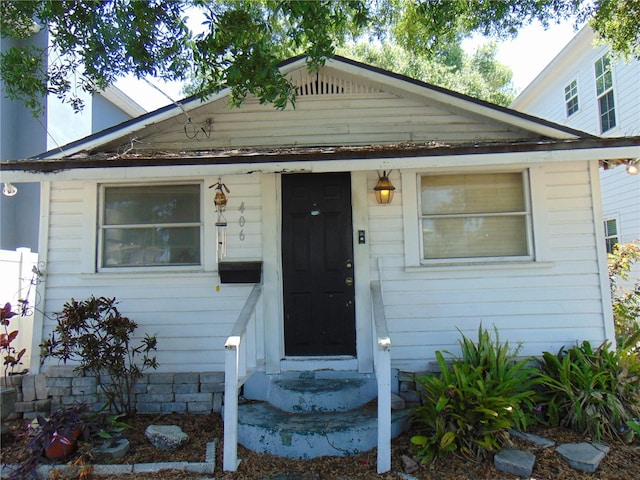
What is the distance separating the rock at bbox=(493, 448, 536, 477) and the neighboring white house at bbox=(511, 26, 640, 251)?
720cm

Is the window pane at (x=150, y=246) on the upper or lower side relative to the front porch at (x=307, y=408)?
upper

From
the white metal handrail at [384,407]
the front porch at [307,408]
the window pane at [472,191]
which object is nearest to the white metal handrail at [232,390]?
the front porch at [307,408]

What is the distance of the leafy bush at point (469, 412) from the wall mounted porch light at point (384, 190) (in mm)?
1848

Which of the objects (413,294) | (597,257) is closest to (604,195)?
(597,257)

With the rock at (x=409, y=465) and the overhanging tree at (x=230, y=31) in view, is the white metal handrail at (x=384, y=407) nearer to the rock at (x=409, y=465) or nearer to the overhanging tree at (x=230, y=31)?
the rock at (x=409, y=465)

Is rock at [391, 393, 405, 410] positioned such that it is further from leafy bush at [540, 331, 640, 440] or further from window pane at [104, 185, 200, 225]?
window pane at [104, 185, 200, 225]

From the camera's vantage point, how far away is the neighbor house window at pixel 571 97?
423 inches

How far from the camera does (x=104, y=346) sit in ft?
14.8

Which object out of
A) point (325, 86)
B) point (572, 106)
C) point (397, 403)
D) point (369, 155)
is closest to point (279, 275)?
point (369, 155)

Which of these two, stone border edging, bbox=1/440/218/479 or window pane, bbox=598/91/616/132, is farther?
window pane, bbox=598/91/616/132

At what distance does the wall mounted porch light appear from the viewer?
16.2ft

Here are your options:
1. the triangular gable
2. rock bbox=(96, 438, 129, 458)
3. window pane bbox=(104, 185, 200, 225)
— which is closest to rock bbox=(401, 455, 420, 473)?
rock bbox=(96, 438, 129, 458)

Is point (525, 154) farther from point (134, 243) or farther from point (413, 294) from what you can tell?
point (134, 243)

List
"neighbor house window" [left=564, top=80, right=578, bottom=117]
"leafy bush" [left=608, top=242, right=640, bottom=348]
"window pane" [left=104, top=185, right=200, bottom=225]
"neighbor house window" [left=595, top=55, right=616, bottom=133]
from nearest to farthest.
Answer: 1. "window pane" [left=104, top=185, right=200, bottom=225]
2. "leafy bush" [left=608, top=242, right=640, bottom=348]
3. "neighbor house window" [left=595, top=55, right=616, bottom=133]
4. "neighbor house window" [left=564, top=80, right=578, bottom=117]
